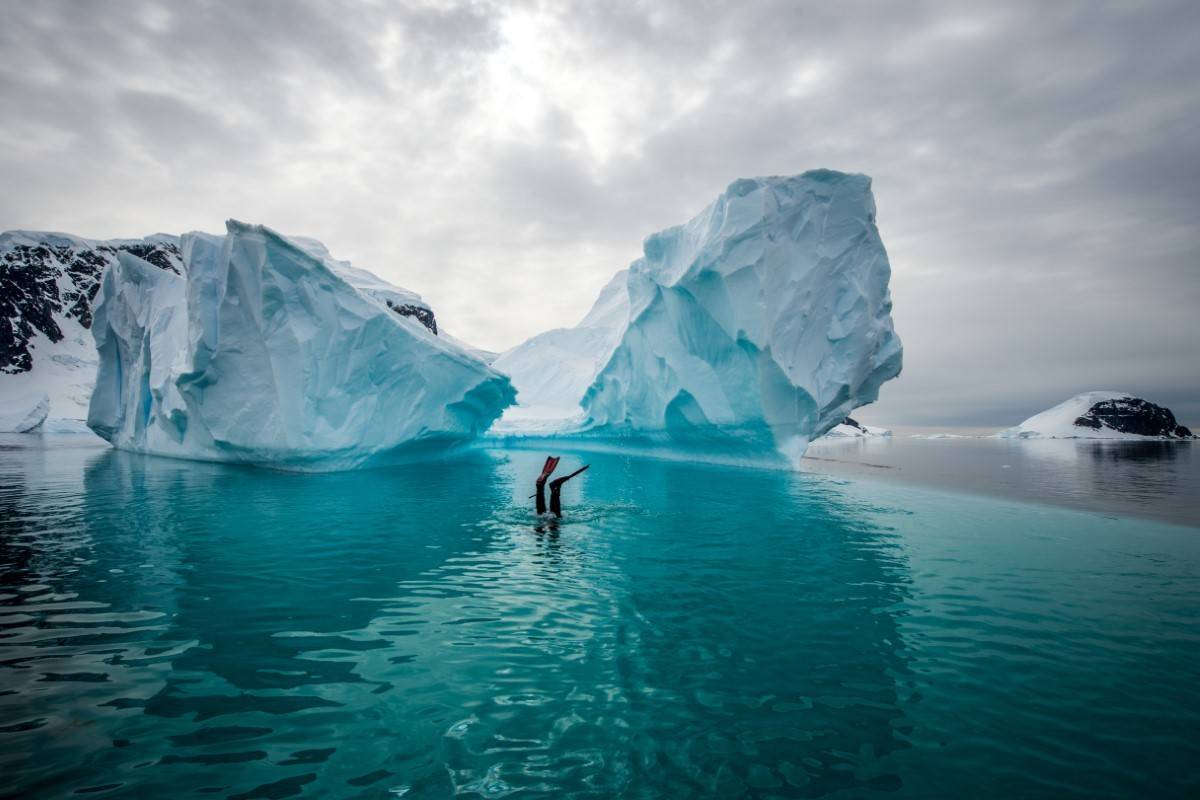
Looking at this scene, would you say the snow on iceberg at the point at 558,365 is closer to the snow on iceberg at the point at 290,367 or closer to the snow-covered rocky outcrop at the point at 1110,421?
the snow on iceberg at the point at 290,367

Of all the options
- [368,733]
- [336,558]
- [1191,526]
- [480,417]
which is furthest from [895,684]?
[480,417]

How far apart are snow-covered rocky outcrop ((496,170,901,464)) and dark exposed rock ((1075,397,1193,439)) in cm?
8829

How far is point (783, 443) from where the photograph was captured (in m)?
24.5

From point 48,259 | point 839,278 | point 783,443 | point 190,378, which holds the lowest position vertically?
point 783,443

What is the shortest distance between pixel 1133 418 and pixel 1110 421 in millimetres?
2647

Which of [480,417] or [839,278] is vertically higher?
[839,278]

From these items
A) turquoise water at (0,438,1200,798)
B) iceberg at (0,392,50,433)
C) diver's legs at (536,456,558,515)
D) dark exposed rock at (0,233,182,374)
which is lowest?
turquoise water at (0,438,1200,798)

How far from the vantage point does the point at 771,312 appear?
22.2 m

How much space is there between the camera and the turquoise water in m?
3.31

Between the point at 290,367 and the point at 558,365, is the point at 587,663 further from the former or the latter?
the point at 558,365

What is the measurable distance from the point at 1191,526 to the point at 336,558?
17.3 m

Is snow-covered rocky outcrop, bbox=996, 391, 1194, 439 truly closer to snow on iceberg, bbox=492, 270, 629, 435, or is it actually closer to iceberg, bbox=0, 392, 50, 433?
snow on iceberg, bbox=492, 270, 629, 435

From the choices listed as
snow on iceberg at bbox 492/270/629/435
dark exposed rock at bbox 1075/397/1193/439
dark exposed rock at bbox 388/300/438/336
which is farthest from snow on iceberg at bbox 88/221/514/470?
dark exposed rock at bbox 1075/397/1193/439

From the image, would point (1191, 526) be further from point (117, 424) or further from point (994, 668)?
point (117, 424)
